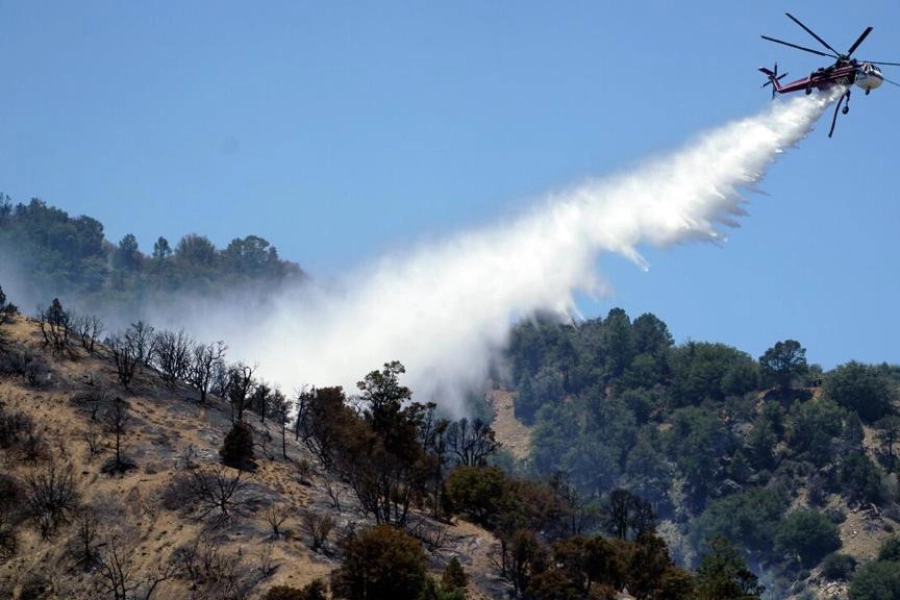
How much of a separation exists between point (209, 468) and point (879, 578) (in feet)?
285

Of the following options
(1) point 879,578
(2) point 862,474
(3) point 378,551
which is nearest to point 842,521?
(2) point 862,474

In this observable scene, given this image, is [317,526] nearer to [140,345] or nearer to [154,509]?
[154,509]

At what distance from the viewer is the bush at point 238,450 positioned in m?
103

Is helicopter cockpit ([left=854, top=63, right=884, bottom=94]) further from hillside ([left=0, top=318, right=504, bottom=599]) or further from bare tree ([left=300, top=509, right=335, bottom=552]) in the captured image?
bare tree ([left=300, top=509, right=335, bottom=552])

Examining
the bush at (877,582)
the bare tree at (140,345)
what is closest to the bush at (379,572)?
the bare tree at (140,345)

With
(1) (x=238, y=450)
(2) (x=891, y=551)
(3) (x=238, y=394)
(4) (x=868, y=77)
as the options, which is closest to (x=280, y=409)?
(3) (x=238, y=394)

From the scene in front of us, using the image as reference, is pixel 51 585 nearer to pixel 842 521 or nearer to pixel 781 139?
pixel 781 139

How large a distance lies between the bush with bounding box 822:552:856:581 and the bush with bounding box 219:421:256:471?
98.7 metres

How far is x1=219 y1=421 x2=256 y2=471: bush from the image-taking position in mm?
103375

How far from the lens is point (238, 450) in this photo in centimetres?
10375

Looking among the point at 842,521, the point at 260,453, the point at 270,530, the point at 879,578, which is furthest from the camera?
the point at 842,521

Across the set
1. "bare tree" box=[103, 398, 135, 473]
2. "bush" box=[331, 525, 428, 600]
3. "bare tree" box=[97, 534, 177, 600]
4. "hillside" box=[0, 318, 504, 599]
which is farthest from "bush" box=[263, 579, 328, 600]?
"bare tree" box=[103, 398, 135, 473]

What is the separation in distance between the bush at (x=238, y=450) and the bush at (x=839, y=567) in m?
98.7

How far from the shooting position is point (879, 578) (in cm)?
15338
